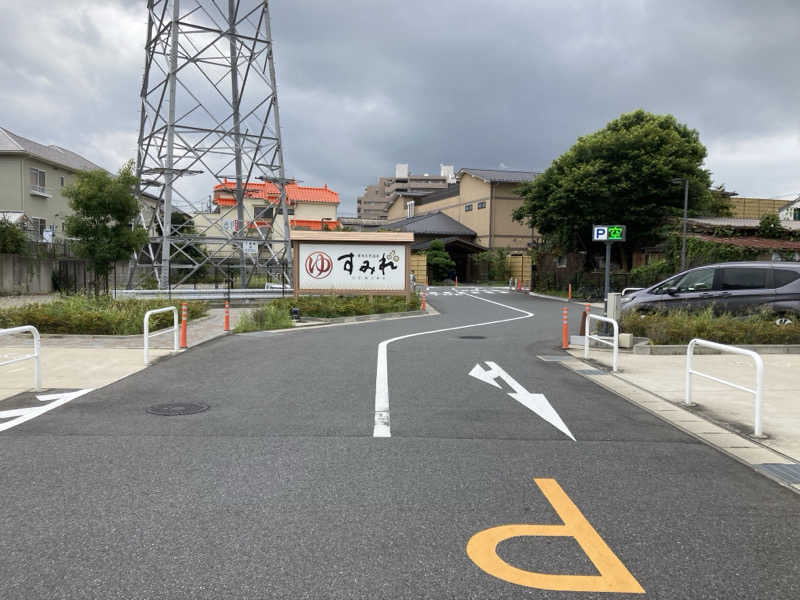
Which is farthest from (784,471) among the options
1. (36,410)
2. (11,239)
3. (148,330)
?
(11,239)

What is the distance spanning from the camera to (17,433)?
6121mm

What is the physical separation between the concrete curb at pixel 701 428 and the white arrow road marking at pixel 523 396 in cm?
127

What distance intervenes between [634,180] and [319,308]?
2122 cm

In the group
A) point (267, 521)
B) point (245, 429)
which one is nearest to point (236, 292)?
point (245, 429)

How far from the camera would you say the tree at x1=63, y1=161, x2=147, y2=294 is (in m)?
19.7

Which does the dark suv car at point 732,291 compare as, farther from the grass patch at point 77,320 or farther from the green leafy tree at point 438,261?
the green leafy tree at point 438,261

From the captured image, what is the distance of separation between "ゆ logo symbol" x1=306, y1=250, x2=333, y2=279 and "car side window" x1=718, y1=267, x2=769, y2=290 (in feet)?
48.5

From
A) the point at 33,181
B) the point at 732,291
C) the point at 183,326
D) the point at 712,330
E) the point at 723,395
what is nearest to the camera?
the point at 723,395

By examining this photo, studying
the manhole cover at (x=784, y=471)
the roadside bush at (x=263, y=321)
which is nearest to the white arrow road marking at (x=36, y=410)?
the manhole cover at (x=784, y=471)

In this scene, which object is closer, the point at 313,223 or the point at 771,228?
the point at 771,228

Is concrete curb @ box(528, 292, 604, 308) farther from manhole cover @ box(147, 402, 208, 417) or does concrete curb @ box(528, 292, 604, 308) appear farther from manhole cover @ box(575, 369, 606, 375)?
manhole cover @ box(147, 402, 208, 417)

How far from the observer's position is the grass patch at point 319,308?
17.3m

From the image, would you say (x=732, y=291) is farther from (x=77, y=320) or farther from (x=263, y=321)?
(x=77, y=320)

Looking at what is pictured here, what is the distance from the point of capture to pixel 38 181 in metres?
38.2
